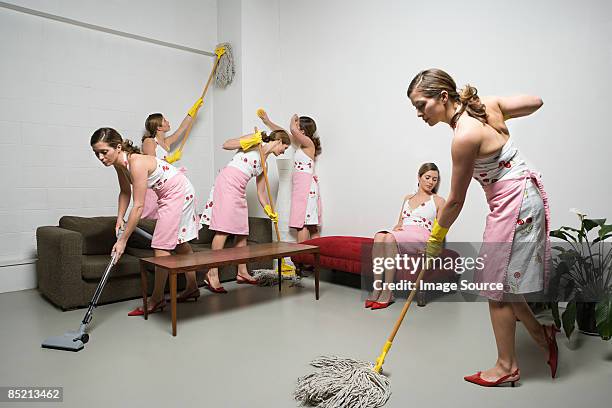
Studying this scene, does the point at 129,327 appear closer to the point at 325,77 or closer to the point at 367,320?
the point at 367,320

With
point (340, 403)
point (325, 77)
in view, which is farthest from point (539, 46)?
point (340, 403)

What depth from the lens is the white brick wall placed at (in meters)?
3.93

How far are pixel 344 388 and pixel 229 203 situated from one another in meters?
2.38

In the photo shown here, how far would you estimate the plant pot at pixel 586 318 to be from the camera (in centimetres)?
273

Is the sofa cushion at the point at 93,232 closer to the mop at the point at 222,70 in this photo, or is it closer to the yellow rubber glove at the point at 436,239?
the mop at the point at 222,70

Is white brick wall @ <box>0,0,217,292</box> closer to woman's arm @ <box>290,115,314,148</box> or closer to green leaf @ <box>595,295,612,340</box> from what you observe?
woman's arm @ <box>290,115,314,148</box>

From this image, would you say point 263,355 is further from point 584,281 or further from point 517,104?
point 584,281

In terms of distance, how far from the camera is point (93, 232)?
12.4 feet

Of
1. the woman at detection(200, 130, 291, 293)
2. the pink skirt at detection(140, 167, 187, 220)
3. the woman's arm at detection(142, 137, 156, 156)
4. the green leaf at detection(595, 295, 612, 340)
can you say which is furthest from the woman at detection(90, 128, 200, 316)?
the green leaf at detection(595, 295, 612, 340)

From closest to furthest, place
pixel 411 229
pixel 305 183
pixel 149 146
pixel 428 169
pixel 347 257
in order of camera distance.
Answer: pixel 411 229 < pixel 428 169 < pixel 347 257 < pixel 149 146 < pixel 305 183

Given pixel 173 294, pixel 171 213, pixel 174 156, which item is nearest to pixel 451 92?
pixel 173 294

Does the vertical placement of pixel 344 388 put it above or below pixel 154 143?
below

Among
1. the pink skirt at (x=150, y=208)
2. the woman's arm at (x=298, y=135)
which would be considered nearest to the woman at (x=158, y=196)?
the pink skirt at (x=150, y=208)

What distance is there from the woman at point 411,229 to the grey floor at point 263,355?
18 cm
